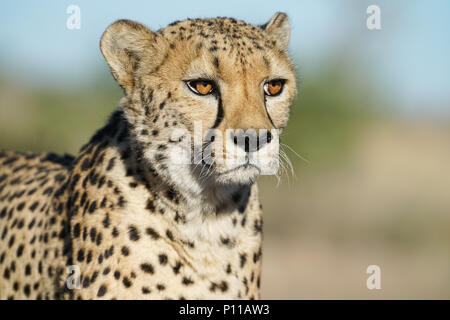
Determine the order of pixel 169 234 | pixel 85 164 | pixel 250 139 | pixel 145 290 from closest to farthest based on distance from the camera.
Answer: pixel 250 139, pixel 145 290, pixel 169 234, pixel 85 164

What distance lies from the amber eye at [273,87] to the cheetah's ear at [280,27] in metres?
0.34

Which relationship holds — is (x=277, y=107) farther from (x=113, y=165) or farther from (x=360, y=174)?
(x=360, y=174)

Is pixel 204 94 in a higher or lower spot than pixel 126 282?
higher

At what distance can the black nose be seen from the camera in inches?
103

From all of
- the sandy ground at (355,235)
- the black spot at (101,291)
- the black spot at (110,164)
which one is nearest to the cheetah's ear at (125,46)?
the black spot at (110,164)

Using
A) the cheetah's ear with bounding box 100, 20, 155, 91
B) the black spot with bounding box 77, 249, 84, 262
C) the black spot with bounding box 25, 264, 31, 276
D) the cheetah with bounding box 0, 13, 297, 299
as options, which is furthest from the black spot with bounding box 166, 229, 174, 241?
A: the black spot with bounding box 25, 264, 31, 276

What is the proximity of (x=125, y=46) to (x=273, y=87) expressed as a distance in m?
0.63

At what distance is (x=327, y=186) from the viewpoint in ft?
38.3

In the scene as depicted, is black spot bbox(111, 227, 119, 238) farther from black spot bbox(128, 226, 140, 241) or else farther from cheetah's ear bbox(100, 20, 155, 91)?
cheetah's ear bbox(100, 20, 155, 91)

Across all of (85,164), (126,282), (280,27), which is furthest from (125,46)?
(126,282)

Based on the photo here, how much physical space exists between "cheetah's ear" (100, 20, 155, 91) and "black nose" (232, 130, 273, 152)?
605 millimetres

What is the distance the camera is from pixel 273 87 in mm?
2973

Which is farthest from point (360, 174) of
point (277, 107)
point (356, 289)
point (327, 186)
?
point (277, 107)

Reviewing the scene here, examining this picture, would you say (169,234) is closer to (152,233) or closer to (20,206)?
(152,233)
